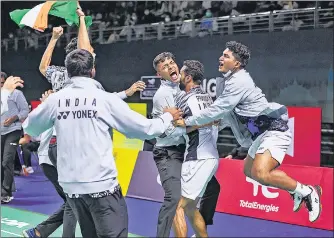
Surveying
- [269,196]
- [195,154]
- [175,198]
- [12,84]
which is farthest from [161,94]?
[269,196]

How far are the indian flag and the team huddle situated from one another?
49 millimetres

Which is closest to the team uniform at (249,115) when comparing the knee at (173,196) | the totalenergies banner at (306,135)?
the knee at (173,196)

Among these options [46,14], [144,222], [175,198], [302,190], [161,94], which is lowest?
[144,222]

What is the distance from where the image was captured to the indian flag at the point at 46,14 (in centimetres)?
280

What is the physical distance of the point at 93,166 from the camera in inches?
86.2

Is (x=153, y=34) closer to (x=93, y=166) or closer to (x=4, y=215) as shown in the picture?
(x=4, y=215)

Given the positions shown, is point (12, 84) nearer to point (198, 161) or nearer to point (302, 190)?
point (198, 161)

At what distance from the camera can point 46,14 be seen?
2859mm

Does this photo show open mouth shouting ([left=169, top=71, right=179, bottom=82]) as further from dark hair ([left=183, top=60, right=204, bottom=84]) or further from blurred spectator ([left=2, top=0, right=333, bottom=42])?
blurred spectator ([left=2, top=0, right=333, bottom=42])

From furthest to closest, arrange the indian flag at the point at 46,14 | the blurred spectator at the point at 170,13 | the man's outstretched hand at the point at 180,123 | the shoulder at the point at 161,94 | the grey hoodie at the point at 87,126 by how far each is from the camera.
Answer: the blurred spectator at the point at 170,13 → the shoulder at the point at 161,94 → the indian flag at the point at 46,14 → the man's outstretched hand at the point at 180,123 → the grey hoodie at the point at 87,126

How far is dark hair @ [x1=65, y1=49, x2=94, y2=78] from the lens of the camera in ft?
7.30

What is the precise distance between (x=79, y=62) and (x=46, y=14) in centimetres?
76

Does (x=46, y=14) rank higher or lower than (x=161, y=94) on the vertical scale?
higher

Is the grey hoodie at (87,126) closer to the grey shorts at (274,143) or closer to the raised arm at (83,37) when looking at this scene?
the raised arm at (83,37)
